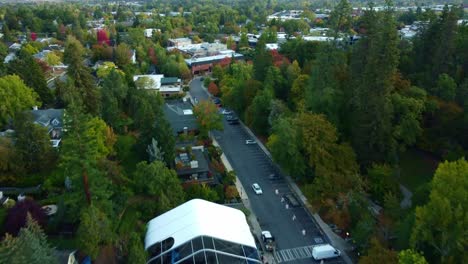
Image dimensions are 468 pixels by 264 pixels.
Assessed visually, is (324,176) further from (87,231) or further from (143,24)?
(143,24)

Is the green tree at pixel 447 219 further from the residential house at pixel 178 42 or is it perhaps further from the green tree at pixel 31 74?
the residential house at pixel 178 42

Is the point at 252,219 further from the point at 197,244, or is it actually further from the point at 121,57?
the point at 121,57

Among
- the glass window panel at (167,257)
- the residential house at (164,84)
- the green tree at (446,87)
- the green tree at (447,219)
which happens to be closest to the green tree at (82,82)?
the residential house at (164,84)

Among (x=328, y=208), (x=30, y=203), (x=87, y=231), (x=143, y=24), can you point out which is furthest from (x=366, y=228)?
(x=143, y=24)

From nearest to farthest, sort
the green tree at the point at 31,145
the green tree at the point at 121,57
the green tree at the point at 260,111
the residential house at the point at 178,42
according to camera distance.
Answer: the green tree at the point at 31,145 < the green tree at the point at 260,111 < the green tree at the point at 121,57 < the residential house at the point at 178,42

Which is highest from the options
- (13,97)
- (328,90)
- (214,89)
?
(328,90)

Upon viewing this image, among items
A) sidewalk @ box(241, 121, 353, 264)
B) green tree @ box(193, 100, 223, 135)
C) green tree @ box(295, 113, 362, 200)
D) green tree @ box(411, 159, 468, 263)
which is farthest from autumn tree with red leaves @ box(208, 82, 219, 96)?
green tree @ box(411, 159, 468, 263)

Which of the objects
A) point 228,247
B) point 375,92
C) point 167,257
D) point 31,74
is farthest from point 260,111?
point 31,74
